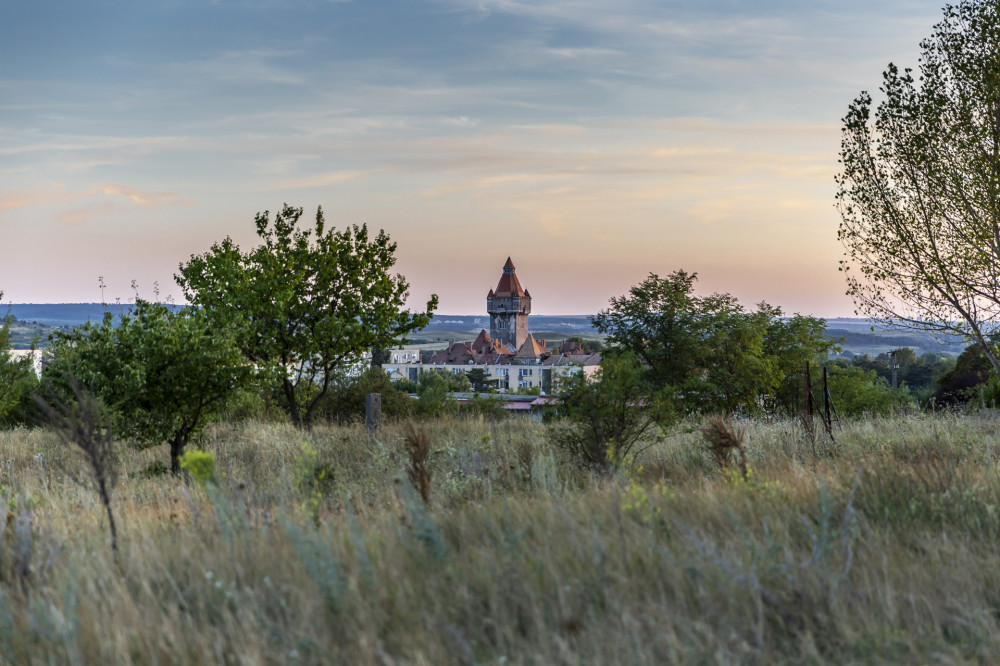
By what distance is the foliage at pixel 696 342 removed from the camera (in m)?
20.0

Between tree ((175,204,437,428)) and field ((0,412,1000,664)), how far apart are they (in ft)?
33.1

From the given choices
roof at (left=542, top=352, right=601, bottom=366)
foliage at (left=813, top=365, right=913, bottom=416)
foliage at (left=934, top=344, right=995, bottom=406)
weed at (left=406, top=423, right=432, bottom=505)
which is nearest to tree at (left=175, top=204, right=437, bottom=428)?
weed at (left=406, top=423, right=432, bottom=505)

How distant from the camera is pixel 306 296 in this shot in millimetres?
17047

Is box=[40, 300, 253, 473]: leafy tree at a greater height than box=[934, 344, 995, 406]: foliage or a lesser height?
greater

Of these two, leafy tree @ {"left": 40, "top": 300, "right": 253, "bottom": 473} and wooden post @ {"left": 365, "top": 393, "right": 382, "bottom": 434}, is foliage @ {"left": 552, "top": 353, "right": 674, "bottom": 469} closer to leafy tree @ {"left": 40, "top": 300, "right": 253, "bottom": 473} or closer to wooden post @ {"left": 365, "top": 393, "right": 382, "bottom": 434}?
leafy tree @ {"left": 40, "top": 300, "right": 253, "bottom": 473}

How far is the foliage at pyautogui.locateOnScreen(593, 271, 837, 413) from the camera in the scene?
65.7 ft

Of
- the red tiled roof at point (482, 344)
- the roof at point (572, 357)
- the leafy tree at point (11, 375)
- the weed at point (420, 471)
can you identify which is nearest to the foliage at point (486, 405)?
the leafy tree at point (11, 375)

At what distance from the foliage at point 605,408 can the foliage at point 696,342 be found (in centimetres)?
1039

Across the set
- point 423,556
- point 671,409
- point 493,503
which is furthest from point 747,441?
point 423,556

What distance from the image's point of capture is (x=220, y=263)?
1573 cm

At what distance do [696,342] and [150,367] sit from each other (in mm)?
13999

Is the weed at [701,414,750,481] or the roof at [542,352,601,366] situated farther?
the roof at [542,352,601,366]

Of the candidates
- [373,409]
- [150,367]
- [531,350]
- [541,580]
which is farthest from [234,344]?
[531,350]

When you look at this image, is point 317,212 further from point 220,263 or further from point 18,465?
point 18,465
